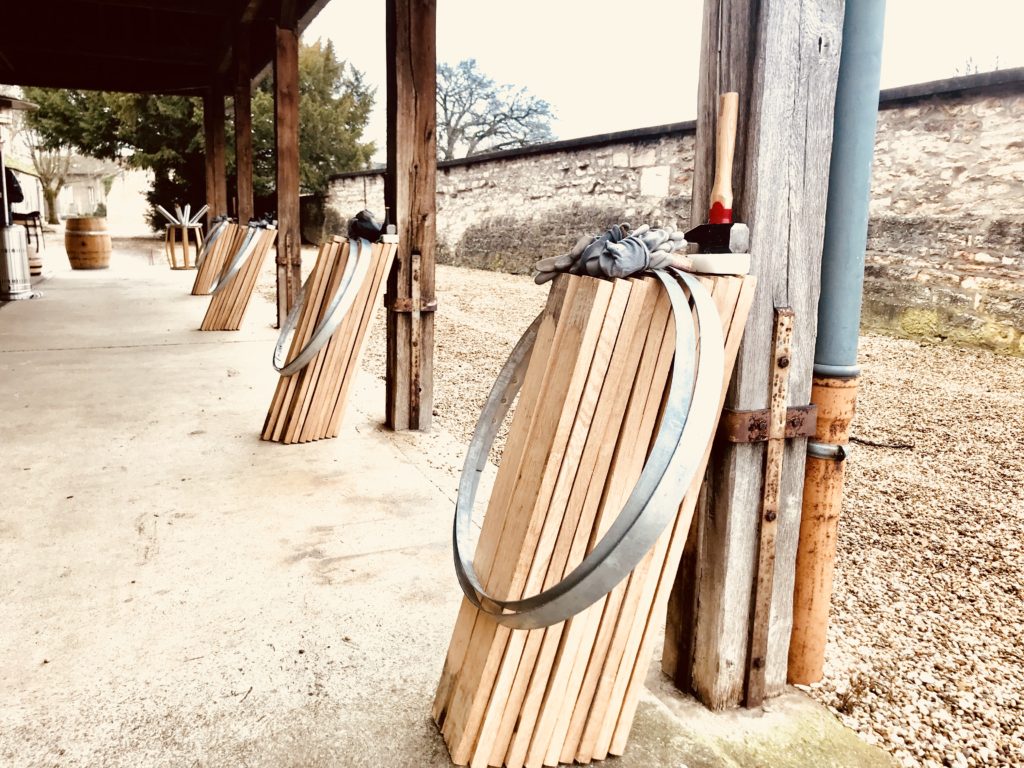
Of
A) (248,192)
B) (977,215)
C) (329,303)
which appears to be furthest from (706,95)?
(248,192)

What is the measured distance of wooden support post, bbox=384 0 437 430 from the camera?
3514mm

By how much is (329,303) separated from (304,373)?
13.5 inches

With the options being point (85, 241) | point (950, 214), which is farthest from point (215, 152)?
point (950, 214)

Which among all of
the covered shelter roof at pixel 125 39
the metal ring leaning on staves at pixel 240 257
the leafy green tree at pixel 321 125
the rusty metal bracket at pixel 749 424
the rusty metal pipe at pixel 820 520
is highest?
the leafy green tree at pixel 321 125

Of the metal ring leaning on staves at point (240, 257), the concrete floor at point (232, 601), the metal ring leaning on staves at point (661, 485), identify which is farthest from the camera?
the metal ring leaning on staves at point (240, 257)

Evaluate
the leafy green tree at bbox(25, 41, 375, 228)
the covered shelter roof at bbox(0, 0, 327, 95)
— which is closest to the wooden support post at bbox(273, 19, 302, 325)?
the covered shelter roof at bbox(0, 0, 327, 95)

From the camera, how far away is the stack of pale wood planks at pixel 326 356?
3.43 metres

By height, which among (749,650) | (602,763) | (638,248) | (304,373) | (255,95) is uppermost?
(255,95)

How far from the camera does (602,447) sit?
1358 millimetres

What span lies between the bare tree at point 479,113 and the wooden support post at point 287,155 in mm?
25966

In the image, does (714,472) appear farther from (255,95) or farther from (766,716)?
(255,95)

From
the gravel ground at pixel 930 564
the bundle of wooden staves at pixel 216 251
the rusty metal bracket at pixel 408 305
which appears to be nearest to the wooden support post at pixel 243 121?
the bundle of wooden staves at pixel 216 251

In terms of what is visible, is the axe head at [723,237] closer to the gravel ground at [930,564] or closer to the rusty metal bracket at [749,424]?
the rusty metal bracket at [749,424]

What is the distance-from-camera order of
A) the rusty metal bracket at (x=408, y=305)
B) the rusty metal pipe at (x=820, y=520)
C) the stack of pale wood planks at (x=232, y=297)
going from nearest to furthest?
the rusty metal pipe at (x=820, y=520) → the rusty metal bracket at (x=408, y=305) → the stack of pale wood planks at (x=232, y=297)
